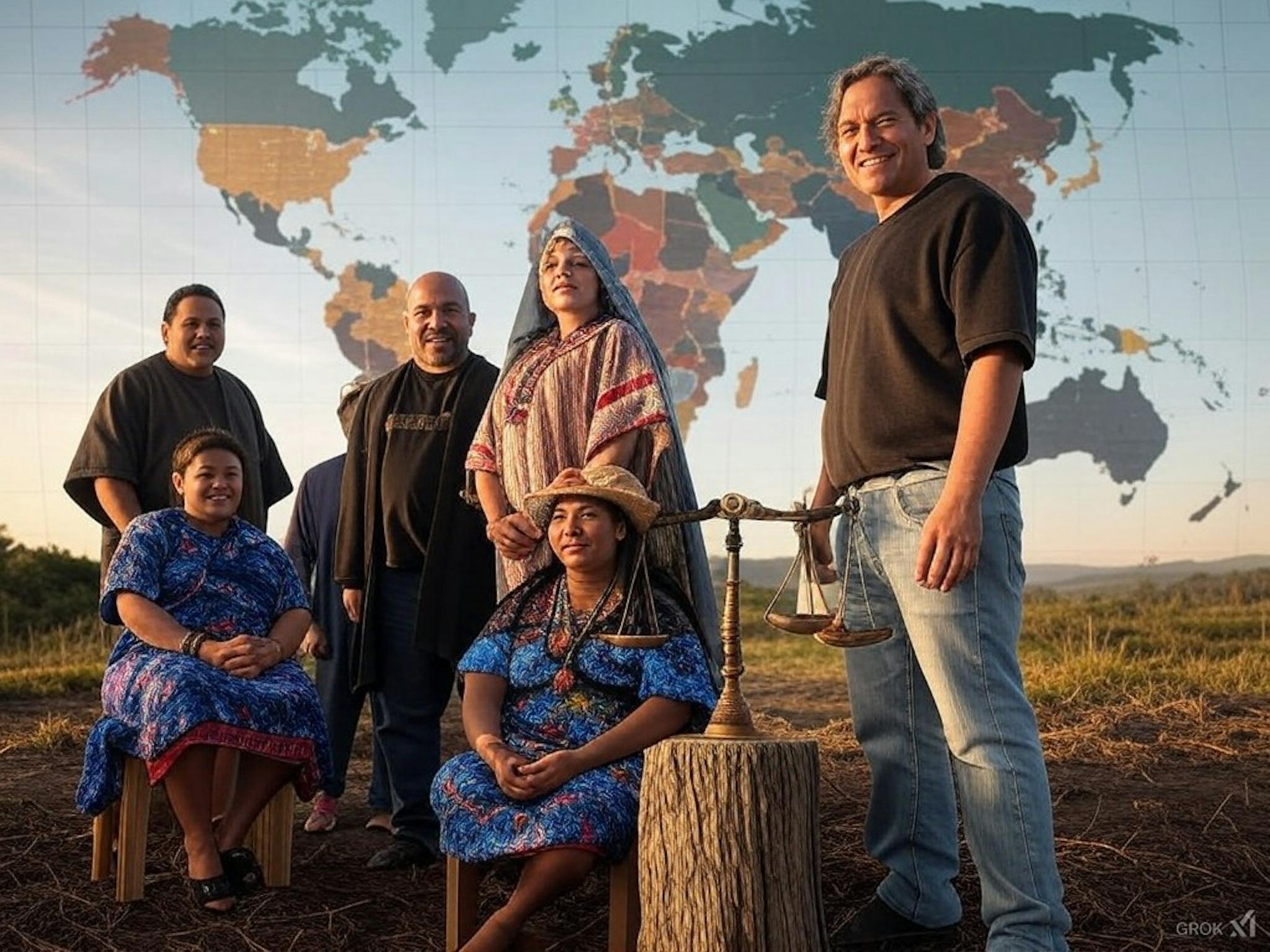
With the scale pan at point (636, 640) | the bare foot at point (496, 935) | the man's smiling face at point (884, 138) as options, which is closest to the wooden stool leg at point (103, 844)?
the bare foot at point (496, 935)

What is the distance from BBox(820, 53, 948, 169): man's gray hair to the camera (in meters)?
3.38

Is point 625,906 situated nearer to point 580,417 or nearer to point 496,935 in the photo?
point 496,935

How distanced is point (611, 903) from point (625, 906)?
0.06 metres

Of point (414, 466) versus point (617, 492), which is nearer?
point (617, 492)

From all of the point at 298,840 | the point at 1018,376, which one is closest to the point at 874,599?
the point at 1018,376

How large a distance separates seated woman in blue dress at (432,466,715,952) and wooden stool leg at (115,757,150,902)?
1.22 metres

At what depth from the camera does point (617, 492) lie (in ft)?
12.5

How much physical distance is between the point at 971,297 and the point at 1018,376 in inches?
8.6

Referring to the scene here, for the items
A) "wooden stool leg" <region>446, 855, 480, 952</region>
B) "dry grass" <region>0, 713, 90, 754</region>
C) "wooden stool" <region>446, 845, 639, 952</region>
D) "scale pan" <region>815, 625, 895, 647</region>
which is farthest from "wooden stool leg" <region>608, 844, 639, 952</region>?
"dry grass" <region>0, 713, 90, 754</region>

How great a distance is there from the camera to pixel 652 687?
151 inches

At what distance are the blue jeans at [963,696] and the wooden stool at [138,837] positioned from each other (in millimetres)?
2237

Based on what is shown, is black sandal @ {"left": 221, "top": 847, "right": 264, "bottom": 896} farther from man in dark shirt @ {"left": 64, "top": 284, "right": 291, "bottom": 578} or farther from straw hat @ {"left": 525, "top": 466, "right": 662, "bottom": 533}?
straw hat @ {"left": 525, "top": 466, "right": 662, "bottom": 533}

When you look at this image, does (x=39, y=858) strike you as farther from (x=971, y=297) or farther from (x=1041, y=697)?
(x=1041, y=697)
